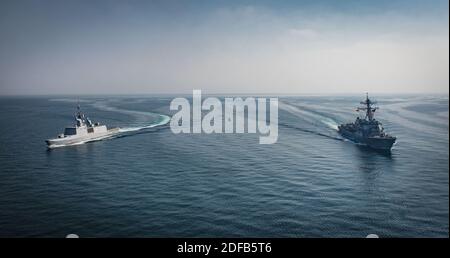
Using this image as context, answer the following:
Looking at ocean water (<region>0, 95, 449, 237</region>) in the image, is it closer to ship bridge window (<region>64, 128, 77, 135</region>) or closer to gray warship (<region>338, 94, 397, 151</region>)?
gray warship (<region>338, 94, 397, 151</region>)

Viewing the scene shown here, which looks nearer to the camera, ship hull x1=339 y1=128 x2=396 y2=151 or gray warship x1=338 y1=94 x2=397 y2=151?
ship hull x1=339 y1=128 x2=396 y2=151

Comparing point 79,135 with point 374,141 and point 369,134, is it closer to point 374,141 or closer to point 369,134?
point 374,141

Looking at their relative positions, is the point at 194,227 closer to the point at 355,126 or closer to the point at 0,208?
the point at 0,208

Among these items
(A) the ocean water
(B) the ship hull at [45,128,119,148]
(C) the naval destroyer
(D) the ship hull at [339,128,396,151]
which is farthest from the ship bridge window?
(D) the ship hull at [339,128,396,151]

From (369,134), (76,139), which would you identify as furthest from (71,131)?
(369,134)

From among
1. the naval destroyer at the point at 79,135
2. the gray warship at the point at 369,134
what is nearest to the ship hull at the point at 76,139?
the naval destroyer at the point at 79,135

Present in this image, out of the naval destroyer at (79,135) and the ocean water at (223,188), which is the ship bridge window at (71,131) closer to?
the naval destroyer at (79,135)
